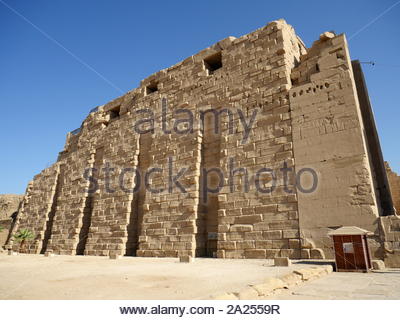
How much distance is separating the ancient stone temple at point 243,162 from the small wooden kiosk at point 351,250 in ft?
3.73

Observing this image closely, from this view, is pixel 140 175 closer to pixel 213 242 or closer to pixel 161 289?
pixel 213 242

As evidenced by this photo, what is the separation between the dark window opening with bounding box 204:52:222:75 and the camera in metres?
10.4

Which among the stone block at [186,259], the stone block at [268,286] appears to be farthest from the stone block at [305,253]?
the stone block at [268,286]

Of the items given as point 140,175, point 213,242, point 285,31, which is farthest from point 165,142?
point 285,31

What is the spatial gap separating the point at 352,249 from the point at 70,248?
36.1 feet

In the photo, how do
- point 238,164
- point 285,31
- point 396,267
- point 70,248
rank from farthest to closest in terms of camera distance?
1. point 70,248
2. point 285,31
3. point 238,164
4. point 396,267

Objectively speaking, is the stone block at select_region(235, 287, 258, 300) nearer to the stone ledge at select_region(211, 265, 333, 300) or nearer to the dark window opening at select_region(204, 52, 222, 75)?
the stone ledge at select_region(211, 265, 333, 300)

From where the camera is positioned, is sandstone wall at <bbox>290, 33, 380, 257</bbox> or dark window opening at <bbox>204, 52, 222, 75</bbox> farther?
dark window opening at <bbox>204, 52, 222, 75</bbox>

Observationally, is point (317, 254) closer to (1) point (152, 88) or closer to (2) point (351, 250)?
(2) point (351, 250)

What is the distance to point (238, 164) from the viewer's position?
26.9 feet

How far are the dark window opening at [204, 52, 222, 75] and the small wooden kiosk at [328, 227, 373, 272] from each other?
7.41 m

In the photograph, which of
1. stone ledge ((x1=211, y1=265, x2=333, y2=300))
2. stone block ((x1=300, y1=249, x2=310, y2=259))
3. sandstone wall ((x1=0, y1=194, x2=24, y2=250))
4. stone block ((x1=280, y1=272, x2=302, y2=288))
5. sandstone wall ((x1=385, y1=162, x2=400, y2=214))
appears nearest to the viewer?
stone ledge ((x1=211, y1=265, x2=333, y2=300))

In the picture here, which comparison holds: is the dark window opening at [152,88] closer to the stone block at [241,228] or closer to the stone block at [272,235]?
the stone block at [241,228]

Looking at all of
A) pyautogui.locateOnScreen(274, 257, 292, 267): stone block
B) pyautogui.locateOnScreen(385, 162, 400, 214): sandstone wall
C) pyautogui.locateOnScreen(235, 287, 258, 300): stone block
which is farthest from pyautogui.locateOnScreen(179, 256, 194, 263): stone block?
pyautogui.locateOnScreen(385, 162, 400, 214): sandstone wall
